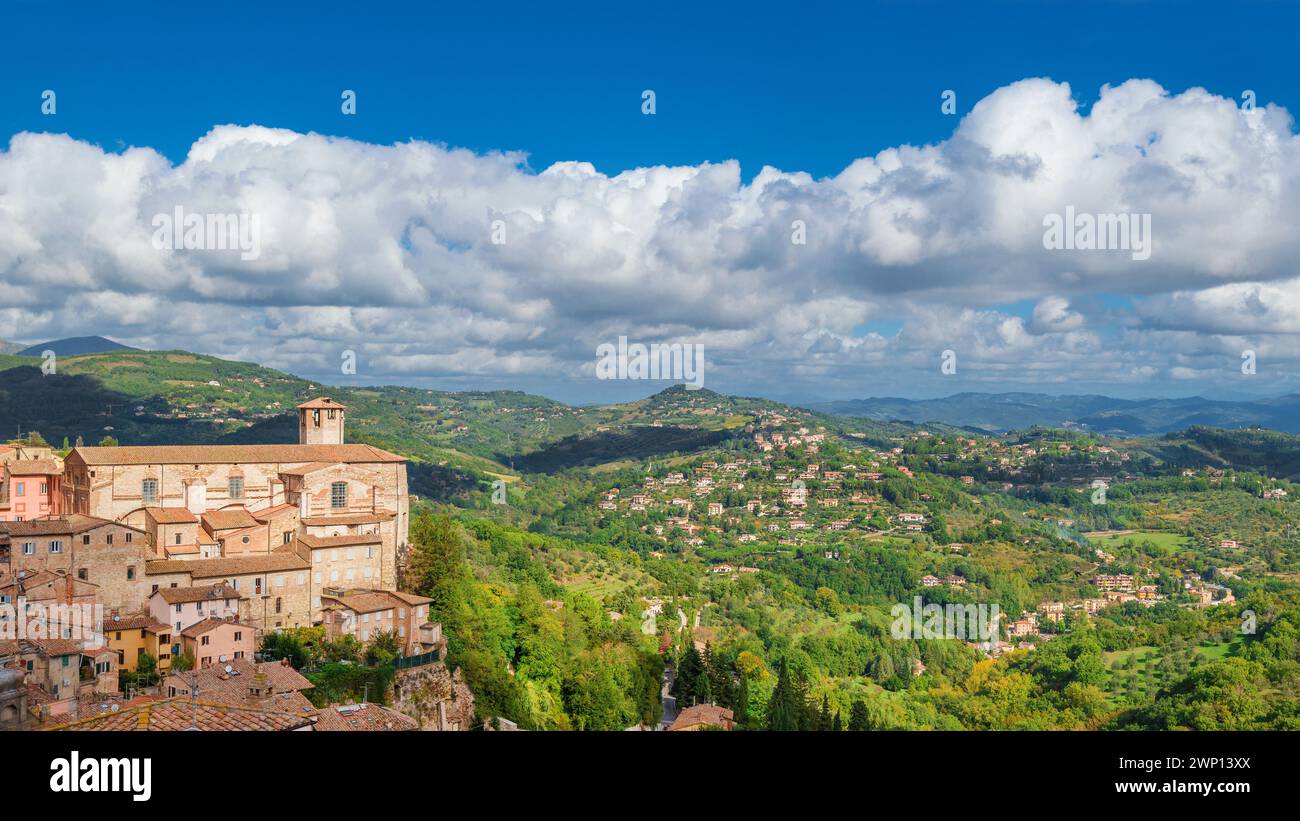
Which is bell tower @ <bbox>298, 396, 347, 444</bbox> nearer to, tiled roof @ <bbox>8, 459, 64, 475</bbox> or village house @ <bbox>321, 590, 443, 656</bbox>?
tiled roof @ <bbox>8, 459, 64, 475</bbox>

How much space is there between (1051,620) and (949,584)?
14.5 metres

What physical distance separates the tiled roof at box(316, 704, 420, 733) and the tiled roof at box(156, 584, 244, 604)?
397 inches

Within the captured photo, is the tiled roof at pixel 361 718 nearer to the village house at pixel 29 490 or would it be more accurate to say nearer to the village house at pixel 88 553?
the village house at pixel 88 553

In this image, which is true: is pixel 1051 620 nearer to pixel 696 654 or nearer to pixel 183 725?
pixel 696 654

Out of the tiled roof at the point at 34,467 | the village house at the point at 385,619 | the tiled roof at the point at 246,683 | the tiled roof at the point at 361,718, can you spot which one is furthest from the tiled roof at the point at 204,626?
the tiled roof at the point at 34,467

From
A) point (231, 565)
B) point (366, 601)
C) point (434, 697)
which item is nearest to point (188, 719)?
point (434, 697)

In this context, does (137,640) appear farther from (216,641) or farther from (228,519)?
(228,519)

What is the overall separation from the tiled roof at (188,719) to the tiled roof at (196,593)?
19.2 metres

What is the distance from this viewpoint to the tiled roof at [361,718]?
26.1 m

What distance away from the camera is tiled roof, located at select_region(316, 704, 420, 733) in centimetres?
→ 2612

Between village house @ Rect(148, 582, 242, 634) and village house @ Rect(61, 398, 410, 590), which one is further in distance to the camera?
village house @ Rect(61, 398, 410, 590)

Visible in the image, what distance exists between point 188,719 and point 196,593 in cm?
2198

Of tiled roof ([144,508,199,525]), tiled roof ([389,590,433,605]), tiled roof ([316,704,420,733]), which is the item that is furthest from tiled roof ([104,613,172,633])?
tiled roof ([316,704,420,733])
